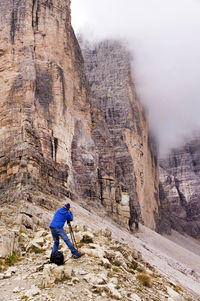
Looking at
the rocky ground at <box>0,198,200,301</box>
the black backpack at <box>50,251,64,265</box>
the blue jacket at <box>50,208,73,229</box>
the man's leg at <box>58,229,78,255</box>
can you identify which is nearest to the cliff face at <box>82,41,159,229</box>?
the rocky ground at <box>0,198,200,301</box>

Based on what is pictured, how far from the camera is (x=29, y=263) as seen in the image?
11.3 meters

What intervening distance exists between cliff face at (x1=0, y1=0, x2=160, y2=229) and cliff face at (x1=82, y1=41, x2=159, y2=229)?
0.23m

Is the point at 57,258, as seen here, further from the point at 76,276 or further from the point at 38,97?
the point at 38,97

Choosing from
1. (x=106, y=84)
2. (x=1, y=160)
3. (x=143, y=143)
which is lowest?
(x=1, y=160)

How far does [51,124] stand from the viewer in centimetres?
4134

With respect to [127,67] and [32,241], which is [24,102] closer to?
[32,241]

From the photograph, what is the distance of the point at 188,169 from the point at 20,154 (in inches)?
3723

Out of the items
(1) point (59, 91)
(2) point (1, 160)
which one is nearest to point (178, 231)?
(1) point (59, 91)

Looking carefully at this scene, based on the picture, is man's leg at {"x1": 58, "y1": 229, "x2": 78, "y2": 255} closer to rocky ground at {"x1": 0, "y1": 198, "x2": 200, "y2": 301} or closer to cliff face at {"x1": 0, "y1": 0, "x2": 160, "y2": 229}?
rocky ground at {"x1": 0, "y1": 198, "x2": 200, "y2": 301}

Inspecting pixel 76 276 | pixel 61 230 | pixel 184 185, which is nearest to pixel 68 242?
pixel 61 230

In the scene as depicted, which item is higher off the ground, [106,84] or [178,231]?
[106,84]

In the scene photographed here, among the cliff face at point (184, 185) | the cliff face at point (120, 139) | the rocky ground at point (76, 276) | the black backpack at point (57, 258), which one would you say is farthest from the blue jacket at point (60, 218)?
the cliff face at point (184, 185)

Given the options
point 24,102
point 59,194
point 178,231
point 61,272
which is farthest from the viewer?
point 178,231

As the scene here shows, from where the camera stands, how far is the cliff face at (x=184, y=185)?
101688mm
